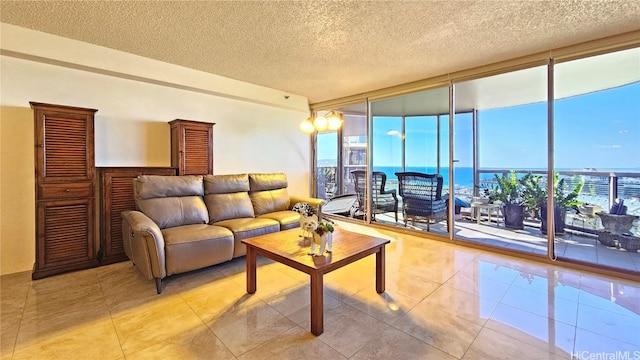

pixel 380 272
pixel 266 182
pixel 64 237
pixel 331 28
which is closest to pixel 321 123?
pixel 331 28

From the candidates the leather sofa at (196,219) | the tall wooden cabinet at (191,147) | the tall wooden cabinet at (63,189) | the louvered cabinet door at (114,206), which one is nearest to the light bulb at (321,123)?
the leather sofa at (196,219)

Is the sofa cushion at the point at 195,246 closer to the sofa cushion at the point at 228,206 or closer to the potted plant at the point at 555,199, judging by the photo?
the sofa cushion at the point at 228,206

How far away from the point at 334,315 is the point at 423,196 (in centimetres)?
287

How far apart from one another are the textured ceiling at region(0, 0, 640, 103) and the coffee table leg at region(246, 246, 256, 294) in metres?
2.14

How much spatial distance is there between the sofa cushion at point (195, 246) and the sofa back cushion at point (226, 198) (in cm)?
42

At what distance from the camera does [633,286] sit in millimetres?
2539

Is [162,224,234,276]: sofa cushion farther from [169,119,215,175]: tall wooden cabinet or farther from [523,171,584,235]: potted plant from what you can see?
[523,171,584,235]: potted plant

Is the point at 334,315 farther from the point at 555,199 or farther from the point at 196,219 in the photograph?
the point at 555,199

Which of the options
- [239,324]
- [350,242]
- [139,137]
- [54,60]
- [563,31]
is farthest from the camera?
[139,137]

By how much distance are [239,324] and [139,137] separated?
2948 millimetres

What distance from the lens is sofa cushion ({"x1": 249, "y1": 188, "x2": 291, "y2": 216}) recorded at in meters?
3.83

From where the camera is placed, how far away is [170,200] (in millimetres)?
3090

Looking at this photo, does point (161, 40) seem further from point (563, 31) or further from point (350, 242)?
point (563, 31)

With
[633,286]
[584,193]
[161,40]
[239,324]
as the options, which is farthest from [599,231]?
[161,40]
